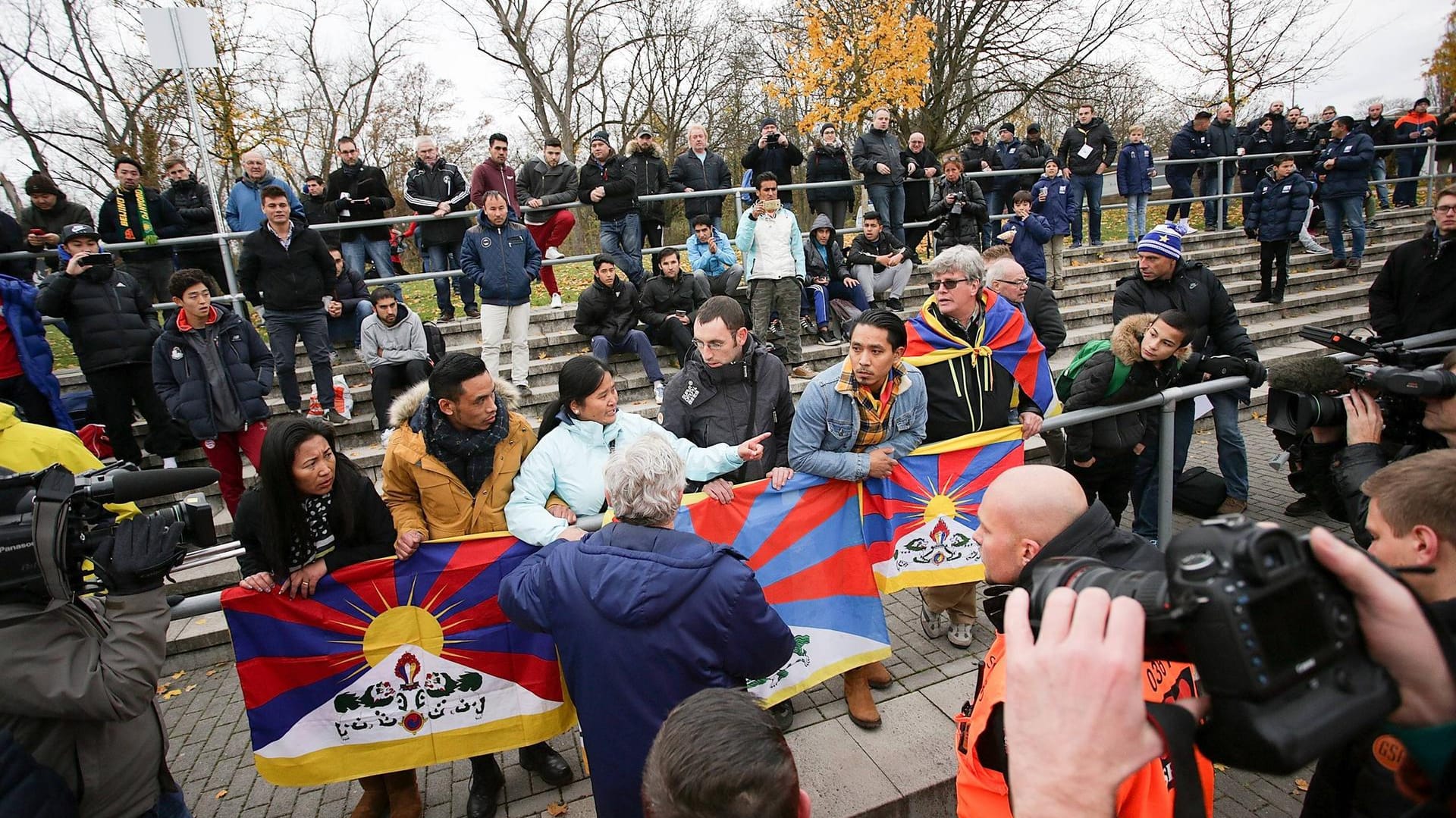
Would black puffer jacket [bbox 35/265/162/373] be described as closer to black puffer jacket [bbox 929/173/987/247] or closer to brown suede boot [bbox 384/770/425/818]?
brown suede boot [bbox 384/770/425/818]

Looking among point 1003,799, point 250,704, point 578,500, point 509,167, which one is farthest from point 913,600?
point 509,167

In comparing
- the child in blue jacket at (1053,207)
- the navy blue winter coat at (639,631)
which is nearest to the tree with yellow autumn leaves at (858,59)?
the child in blue jacket at (1053,207)

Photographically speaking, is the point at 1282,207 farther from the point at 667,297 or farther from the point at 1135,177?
the point at 667,297

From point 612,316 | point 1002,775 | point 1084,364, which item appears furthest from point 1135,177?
point 1002,775

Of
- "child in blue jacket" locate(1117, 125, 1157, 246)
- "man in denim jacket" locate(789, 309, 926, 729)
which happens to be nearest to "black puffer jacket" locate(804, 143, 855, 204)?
"child in blue jacket" locate(1117, 125, 1157, 246)

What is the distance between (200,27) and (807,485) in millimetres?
8153

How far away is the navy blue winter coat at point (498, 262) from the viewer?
8.00 m

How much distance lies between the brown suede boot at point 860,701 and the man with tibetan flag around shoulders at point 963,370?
85 centimetres

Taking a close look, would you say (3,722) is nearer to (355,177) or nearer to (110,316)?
(110,316)

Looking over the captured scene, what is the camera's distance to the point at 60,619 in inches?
86.8

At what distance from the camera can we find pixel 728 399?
13.3ft

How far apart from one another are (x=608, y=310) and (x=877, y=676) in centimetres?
560

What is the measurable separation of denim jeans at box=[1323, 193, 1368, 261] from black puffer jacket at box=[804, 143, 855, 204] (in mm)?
8581

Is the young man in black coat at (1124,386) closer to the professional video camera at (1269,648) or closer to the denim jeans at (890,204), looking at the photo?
the professional video camera at (1269,648)
